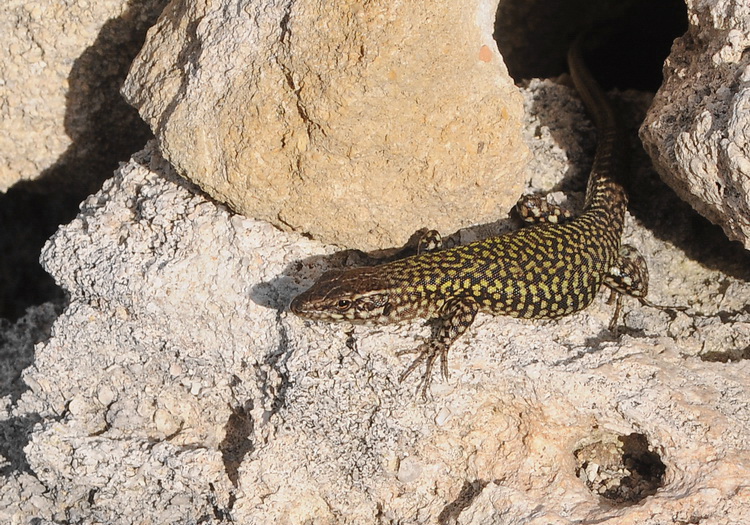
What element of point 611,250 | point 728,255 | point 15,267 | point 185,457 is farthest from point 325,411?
point 15,267

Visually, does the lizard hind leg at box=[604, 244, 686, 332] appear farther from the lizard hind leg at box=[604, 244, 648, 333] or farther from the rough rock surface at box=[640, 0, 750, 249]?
the rough rock surface at box=[640, 0, 750, 249]

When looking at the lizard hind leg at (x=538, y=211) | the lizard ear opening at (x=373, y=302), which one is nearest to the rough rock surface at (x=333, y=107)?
the lizard ear opening at (x=373, y=302)

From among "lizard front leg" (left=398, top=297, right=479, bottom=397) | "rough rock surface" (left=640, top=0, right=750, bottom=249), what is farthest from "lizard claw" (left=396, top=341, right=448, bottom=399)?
"rough rock surface" (left=640, top=0, right=750, bottom=249)

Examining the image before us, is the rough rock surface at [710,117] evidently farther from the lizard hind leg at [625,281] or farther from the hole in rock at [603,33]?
the hole in rock at [603,33]

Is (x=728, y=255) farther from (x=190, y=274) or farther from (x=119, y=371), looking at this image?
(x=119, y=371)

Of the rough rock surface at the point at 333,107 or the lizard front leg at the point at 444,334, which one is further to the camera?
the lizard front leg at the point at 444,334

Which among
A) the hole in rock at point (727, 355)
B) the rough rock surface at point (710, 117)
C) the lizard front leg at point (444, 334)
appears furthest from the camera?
the hole in rock at point (727, 355)

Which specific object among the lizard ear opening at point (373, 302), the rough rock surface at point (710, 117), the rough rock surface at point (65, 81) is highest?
the rough rock surface at point (710, 117)
